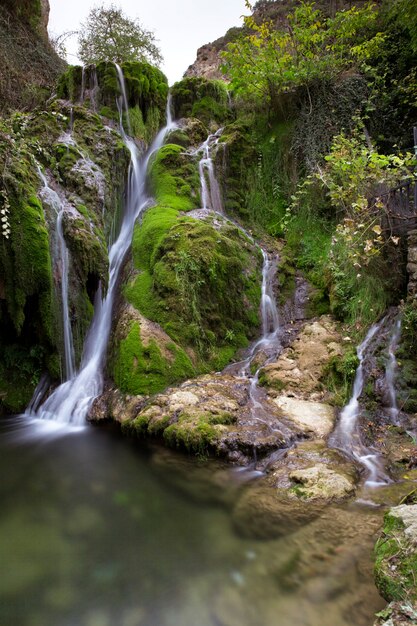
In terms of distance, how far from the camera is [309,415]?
5.09 meters

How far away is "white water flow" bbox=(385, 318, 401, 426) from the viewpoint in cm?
495

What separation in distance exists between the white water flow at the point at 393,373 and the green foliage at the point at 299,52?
8.62 metres

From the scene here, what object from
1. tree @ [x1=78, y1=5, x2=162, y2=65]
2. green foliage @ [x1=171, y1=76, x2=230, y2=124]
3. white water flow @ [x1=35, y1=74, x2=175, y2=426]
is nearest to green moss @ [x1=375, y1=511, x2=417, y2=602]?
white water flow @ [x1=35, y1=74, x2=175, y2=426]

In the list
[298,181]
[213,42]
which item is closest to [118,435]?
[298,181]

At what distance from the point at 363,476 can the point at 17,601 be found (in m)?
3.33

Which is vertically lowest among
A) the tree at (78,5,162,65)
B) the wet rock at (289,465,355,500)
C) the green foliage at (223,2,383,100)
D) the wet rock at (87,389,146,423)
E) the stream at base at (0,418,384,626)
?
the stream at base at (0,418,384,626)

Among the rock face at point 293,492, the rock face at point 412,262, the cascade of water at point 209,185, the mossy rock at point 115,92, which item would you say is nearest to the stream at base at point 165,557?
the rock face at point 293,492

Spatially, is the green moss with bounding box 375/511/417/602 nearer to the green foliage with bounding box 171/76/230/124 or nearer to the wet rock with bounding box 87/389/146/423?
the wet rock with bounding box 87/389/146/423

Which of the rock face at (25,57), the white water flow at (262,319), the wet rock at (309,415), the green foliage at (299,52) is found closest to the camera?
the wet rock at (309,415)

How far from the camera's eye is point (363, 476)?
3.94 m

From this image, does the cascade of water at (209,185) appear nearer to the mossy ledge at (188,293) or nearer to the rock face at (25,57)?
the mossy ledge at (188,293)

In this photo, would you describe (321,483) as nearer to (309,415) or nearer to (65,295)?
(309,415)

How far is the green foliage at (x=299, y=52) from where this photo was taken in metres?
10.0

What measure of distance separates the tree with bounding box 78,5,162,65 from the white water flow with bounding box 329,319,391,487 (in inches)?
718
